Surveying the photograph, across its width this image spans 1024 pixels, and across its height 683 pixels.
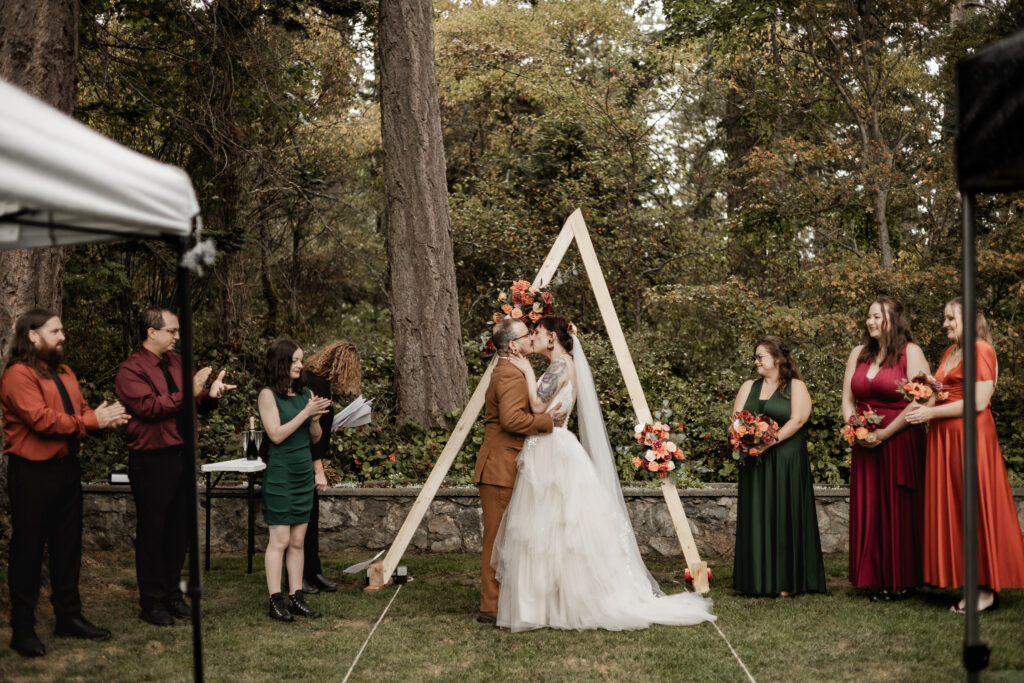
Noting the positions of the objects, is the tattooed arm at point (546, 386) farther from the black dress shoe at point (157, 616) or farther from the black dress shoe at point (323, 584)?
the black dress shoe at point (157, 616)

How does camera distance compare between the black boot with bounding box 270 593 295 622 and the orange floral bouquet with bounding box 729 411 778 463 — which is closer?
the black boot with bounding box 270 593 295 622

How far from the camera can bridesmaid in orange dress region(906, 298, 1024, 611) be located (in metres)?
5.55

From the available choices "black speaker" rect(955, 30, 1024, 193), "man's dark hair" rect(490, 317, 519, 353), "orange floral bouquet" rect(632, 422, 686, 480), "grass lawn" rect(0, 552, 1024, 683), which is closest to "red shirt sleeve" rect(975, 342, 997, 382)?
"grass lawn" rect(0, 552, 1024, 683)

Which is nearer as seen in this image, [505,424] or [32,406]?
[32,406]

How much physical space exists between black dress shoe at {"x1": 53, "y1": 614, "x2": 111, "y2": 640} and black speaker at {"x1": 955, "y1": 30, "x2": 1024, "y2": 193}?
4847 mm

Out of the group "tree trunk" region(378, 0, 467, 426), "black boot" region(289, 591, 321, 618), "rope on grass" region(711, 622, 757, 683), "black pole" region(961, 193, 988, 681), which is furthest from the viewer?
"tree trunk" region(378, 0, 467, 426)

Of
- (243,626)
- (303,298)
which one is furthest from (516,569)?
(303,298)

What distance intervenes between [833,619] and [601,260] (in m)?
8.78

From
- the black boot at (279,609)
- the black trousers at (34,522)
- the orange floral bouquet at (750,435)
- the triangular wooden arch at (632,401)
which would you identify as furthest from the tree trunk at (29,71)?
the orange floral bouquet at (750,435)

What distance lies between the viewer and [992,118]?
2.82 m

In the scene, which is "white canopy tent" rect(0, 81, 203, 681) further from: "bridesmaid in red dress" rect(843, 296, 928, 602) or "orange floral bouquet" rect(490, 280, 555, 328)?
"bridesmaid in red dress" rect(843, 296, 928, 602)

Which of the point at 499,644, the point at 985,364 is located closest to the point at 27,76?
the point at 499,644

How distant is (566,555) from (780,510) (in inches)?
64.5

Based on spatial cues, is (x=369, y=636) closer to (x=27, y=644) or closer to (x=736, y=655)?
(x=27, y=644)
